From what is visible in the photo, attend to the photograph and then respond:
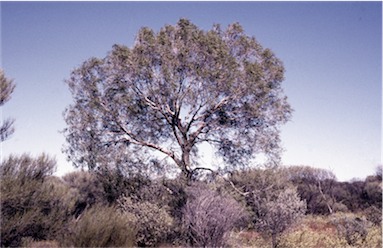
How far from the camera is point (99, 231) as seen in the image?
995 centimetres

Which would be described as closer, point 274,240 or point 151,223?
point 274,240

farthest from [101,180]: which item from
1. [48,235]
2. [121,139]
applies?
[48,235]

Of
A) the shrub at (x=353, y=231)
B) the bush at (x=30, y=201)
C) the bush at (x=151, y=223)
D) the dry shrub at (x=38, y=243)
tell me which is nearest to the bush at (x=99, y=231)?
the dry shrub at (x=38, y=243)

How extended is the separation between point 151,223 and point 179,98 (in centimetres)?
527

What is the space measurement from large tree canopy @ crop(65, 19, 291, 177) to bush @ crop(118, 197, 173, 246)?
2.50 metres

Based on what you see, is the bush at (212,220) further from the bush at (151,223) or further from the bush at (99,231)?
the bush at (151,223)

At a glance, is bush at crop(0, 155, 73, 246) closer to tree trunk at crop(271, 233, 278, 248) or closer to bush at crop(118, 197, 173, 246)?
bush at crop(118, 197, 173, 246)

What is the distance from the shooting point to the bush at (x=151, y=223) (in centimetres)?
1431

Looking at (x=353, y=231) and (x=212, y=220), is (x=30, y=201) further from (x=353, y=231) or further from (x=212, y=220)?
(x=353, y=231)

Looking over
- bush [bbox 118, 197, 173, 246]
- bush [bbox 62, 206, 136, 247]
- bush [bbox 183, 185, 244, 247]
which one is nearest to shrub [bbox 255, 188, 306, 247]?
bush [bbox 183, 185, 244, 247]

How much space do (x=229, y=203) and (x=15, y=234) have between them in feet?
21.5

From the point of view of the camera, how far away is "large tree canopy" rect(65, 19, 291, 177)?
15.8m

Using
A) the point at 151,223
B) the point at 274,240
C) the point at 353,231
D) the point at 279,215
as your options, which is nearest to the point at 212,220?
the point at 279,215

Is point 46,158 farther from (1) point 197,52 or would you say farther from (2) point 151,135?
(1) point 197,52
